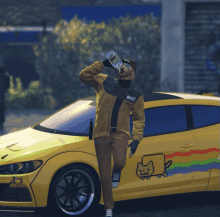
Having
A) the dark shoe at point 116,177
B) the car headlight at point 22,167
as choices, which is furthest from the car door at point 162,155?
the car headlight at point 22,167

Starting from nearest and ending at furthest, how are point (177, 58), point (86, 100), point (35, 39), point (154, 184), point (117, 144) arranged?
point (117, 144), point (154, 184), point (86, 100), point (177, 58), point (35, 39)

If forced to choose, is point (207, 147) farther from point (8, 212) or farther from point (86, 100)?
point (8, 212)

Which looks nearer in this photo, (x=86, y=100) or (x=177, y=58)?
(x=86, y=100)

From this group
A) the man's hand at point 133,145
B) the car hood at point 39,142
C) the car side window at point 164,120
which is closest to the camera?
the man's hand at point 133,145

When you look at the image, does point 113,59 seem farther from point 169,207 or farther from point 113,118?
point 169,207

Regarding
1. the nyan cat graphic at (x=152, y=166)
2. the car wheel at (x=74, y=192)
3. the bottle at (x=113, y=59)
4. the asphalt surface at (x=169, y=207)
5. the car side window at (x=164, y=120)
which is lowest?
the asphalt surface at (x=169, y=207)

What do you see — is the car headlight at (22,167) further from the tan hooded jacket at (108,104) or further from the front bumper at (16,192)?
the tan hooded jacket at (108,104)

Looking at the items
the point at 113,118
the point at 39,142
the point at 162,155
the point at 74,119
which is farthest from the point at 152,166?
the point at 39,142

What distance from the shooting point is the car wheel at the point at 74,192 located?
5637mm

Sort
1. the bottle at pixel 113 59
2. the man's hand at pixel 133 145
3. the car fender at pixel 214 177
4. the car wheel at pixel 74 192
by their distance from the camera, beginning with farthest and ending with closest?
the car fender at pixel 214 177 < the car wheel at pixel 74 192 < the man's hand at pixel 133 145 < the bottle at pixel 113 59

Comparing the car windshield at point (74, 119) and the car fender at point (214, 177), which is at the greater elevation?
the car windshield at point (74, 119)

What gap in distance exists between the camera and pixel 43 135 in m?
6.27

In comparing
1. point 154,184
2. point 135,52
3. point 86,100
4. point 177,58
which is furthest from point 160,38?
point 154,184

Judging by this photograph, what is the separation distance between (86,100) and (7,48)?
19.4 metres
